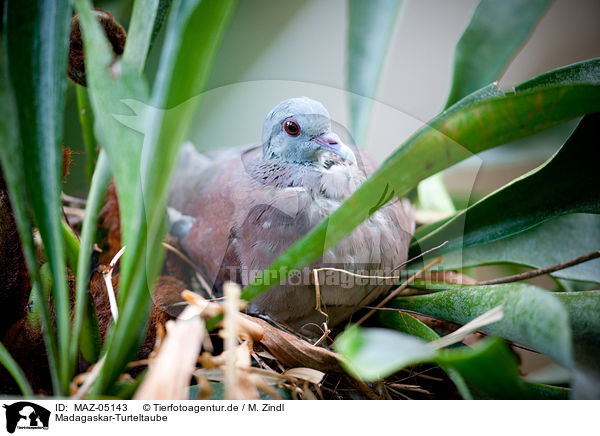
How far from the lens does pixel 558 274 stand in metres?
0.61

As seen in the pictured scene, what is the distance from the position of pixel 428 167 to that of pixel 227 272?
283mm

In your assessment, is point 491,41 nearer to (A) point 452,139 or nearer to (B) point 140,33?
(A) point 452,139

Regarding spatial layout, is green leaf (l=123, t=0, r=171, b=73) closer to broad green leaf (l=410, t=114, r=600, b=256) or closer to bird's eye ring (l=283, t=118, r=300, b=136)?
bird's eye ring (l=283, t=118, r=300, b=136)

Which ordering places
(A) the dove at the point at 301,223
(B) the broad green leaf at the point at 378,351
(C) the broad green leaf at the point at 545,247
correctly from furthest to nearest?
1. (C) the broad green leaf at the point at 545,247
2. (A) the dove at the point at 301,223
3. (B) the broad green leaf at the point at 378,351

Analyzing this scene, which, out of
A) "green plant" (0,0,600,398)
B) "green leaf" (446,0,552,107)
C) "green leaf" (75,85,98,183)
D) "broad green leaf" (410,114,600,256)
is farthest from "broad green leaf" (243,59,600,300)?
"green leaf" (75,85,98,183)

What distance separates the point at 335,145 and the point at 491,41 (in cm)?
28

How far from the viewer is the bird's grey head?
0.52 metres

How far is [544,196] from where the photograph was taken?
18.8 inches

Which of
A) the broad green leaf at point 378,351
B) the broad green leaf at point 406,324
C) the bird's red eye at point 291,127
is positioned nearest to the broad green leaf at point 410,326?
the broad green leaf at point 406,324

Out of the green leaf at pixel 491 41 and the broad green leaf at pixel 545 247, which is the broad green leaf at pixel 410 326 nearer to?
the broad green leaf at pixel 545 247
